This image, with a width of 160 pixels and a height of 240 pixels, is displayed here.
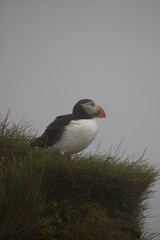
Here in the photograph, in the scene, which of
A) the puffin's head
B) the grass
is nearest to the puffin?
the puffin's head

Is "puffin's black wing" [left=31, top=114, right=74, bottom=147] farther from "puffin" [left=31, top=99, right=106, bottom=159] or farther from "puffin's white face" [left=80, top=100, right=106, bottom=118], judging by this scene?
"puffin's white face" [left=80, top=100, right=106, bottom=118]

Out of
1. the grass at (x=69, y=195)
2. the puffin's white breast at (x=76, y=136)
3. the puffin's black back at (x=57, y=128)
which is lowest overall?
the grass at (x=69, y=195)

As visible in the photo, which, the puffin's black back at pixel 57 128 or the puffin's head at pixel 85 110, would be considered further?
the puffin's head at pixel 85 110

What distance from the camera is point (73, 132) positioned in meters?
4.35

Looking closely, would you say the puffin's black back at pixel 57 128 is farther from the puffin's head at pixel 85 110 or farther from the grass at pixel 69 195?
the grass at pixel 69 195

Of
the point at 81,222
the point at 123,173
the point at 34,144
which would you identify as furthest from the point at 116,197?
the point at 34,144

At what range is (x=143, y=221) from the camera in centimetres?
474

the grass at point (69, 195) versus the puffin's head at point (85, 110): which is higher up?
the puffin's head at point (85, 110)

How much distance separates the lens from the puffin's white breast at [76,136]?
14.2 ft

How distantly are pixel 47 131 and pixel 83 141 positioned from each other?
0.70 m

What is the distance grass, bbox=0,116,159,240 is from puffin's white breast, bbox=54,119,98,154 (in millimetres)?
169

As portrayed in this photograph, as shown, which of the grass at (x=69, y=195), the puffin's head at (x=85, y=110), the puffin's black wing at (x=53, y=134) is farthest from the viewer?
the puffin's head at (x=85, y=110)

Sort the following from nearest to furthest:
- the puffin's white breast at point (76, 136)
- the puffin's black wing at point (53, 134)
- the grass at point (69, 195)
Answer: the grass at point (69, 195)
the puffin's white breast at point (76, 136)
the puffin's black wing at point (53, 134)

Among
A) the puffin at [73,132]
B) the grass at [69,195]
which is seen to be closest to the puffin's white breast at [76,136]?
the puffin at [73,132]
